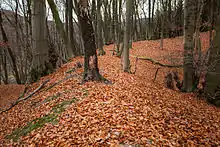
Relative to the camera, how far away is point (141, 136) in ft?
10.2

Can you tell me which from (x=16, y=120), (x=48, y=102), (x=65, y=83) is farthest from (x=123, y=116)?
(x=16, y=120)

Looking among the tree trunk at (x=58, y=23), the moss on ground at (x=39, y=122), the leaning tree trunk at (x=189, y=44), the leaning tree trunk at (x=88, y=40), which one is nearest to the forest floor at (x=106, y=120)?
the moss on ground at (x=39, y=122)

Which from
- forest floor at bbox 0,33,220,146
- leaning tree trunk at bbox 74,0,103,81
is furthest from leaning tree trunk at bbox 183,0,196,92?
leaning tree trunk at bbox 74,0,103,81

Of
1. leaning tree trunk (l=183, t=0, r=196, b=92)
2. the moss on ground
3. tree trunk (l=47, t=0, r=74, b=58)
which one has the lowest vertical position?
the moss on ground

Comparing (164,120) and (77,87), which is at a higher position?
(77,87)

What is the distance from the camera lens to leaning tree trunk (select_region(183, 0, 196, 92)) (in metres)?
6.14

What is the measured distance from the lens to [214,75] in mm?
6176

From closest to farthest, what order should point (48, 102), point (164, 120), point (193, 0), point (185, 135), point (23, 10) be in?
point (185, 135) → point (164, 120) → point (48, 102) → point (193, 0) → point (23, 10)

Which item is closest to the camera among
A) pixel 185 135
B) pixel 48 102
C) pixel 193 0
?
pixel 185 135

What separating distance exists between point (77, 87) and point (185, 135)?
3579 mm

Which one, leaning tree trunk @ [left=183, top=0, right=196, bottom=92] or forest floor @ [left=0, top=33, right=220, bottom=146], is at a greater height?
leaning tree trunk @ [left=183, top=0, right=196, bottom=92]

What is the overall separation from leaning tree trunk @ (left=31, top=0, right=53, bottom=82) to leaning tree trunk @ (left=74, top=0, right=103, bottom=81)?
332 centimetres

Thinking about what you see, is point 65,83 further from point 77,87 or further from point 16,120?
point 16,120

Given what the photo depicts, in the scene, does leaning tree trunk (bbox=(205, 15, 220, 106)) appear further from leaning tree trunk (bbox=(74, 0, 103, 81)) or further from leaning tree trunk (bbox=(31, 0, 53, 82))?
leaning tree trunk (bbox=(31, 0, 53, 82))
